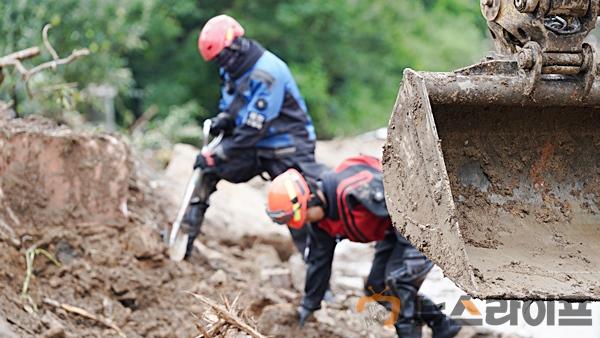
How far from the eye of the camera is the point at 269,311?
6477 mm

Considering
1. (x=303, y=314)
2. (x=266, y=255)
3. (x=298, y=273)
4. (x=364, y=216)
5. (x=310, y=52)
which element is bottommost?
(x=310, y=52)

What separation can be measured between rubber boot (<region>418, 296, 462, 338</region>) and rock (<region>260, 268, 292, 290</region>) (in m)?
1.50

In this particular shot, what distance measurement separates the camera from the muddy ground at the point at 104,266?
576 centimetres

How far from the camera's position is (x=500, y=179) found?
4.29 metres

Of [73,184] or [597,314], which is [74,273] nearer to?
[73,184]

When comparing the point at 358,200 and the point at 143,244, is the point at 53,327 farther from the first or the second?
the point at 358,200

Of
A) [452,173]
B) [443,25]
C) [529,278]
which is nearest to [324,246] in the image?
[452,173]

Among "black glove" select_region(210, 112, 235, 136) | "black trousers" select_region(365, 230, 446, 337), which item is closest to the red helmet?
"black glove" select_region(210, 112, 235, 136)

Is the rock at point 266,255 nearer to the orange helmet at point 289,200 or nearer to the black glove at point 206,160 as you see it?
the black glove at point 206,160

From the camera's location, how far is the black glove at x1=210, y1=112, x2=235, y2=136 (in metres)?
7.21

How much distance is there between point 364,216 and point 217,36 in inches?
80.4

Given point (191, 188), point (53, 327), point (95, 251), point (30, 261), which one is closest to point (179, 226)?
point (191, 188)

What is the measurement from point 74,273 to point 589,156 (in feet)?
10.1

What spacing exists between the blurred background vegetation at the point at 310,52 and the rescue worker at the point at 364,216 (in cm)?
715
